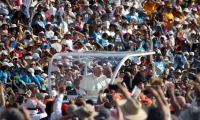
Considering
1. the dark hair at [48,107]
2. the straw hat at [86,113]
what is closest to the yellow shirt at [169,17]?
the dark hair at [48,107]

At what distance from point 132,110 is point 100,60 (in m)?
5.45

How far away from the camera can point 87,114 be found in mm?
15258

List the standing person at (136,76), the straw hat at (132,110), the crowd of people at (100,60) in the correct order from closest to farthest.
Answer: the straw hat at (132,110) → the crowd of people at (100,60) → the standing person at (136,76)

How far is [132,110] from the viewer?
Answer: 49.4 feet

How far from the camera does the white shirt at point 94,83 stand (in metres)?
19.9

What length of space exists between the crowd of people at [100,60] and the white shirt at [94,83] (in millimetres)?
22

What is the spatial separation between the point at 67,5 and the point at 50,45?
2.63 m

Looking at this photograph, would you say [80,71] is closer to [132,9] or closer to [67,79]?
[67,79]

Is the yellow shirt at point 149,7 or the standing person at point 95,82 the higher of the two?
the yellow shirt at point 149,7

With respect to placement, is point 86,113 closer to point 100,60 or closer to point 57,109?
point 57,109

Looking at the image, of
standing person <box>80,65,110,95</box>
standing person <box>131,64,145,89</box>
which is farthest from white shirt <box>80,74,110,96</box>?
standing person <box>131,64,145,89</box>

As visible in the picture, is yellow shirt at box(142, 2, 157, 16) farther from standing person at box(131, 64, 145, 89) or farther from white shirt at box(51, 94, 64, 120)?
white shirt at box(51, 94, 64, 120)

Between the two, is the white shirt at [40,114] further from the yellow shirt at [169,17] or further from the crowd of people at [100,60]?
the yellow shirt at [169,17]

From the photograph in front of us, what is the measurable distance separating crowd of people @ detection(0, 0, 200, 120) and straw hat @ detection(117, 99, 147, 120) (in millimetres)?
16
